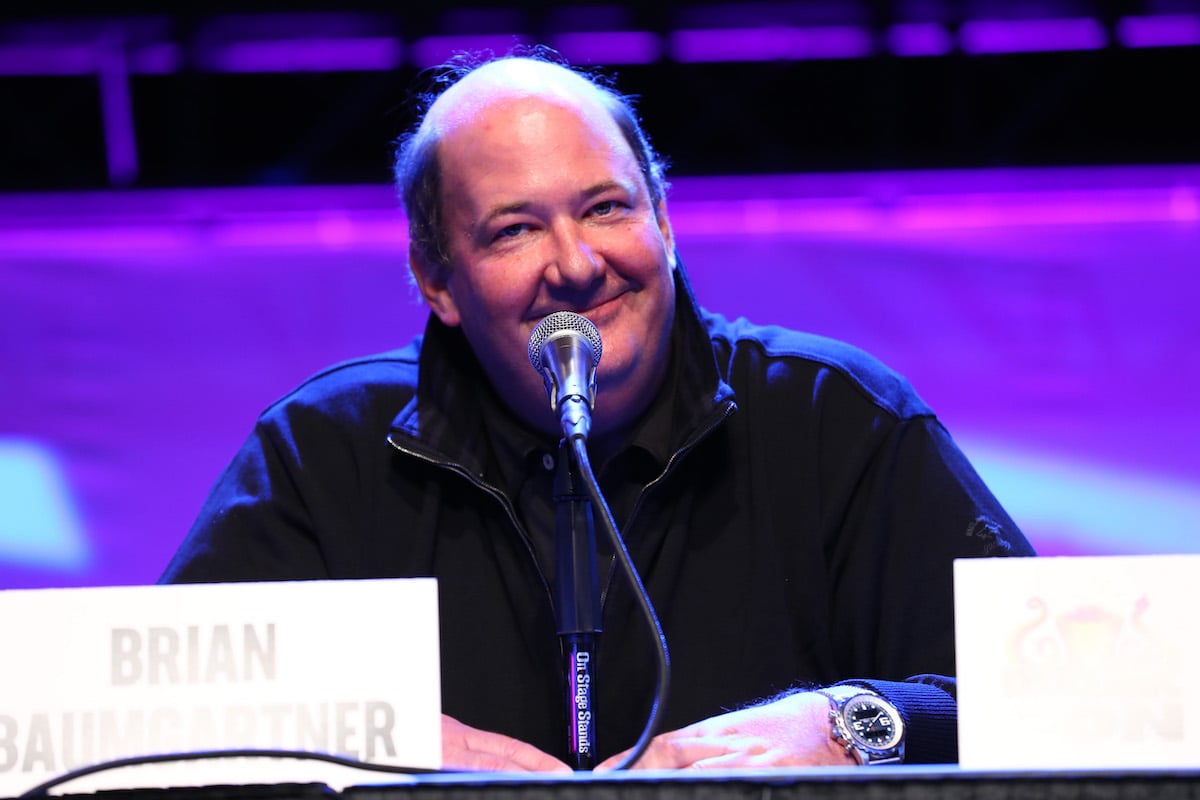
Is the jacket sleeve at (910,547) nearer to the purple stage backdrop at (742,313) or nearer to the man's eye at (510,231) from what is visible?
the man's eye at (510,231)

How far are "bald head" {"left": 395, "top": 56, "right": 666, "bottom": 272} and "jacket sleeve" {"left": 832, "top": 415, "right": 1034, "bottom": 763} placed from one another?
0.63 meters

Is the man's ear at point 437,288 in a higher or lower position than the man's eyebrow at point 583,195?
lower

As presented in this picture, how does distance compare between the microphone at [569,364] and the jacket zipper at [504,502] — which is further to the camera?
the jacket zipper at [504,502]

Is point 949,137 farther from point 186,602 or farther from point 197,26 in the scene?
point 186,602

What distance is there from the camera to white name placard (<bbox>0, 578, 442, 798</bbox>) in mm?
1106

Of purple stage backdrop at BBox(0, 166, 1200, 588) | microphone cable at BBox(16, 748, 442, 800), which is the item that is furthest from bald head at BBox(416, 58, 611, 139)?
purple stage backdrop at BBox(0, 166, 1200, 588)

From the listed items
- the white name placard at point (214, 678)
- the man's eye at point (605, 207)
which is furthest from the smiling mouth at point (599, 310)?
the white name placard at point (214, 678)

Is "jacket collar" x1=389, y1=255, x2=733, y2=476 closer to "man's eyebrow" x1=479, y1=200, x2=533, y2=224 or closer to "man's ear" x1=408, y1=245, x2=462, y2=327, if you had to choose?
"man's ear" x1=408, y1=245, x2=462, y2=327

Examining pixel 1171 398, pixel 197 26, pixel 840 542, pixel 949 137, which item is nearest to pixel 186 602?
pixel 840 542

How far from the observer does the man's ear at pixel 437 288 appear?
2293 millimetres

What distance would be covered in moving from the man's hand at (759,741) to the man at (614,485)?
0.27 m

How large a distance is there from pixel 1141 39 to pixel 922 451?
2082mm

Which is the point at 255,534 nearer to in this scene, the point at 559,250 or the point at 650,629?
the point at 559,250

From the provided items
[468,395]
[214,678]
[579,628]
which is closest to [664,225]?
[468,395]
